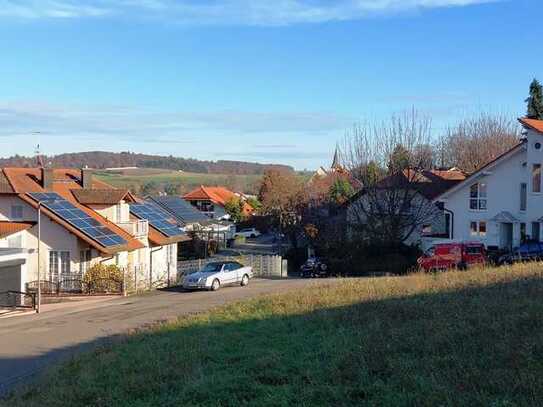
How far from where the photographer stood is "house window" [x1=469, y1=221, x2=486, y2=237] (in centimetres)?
5109

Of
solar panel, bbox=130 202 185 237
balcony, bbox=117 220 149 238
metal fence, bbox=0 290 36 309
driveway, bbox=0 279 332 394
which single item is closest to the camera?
driveway, bbox=0 279 332 394

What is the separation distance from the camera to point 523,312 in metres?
11.3

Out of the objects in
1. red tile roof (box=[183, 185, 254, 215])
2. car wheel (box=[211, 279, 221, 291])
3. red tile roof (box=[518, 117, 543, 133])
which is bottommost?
car wheel (box=[211, 279, 221, 291])

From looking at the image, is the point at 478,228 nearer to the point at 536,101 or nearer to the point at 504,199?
the point at 504,199

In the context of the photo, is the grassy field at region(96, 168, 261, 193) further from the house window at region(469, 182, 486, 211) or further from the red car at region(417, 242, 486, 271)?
the red car at region(417, 242, 486, 271)

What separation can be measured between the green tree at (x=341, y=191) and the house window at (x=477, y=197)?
47.7 feet

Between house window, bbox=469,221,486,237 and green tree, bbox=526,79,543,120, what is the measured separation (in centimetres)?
1606

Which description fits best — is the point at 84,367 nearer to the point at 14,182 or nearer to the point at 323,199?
the point at 14,182

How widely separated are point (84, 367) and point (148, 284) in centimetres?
2833

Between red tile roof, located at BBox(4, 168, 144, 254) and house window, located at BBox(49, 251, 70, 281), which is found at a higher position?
red tile roof, located at BBox(4, 168, 144, 254)

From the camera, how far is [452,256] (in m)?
36.8

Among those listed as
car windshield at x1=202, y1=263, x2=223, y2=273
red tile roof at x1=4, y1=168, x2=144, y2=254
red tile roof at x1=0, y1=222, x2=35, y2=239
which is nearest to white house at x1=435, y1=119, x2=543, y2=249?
car windshield at x1=202, y1=263, x2=223, y2=273

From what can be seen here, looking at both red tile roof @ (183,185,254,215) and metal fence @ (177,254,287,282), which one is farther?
red tile roof @ (183,185,254,215)

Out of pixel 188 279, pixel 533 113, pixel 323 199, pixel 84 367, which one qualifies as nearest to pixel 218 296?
pixel 188 279
